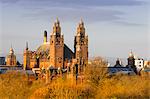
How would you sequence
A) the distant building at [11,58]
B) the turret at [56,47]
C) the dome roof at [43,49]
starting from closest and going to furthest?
the turret at [56,47] → the dome roof at [43,49] → the distant building at [11,58]

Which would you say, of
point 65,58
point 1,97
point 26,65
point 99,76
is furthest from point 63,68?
point 1,97

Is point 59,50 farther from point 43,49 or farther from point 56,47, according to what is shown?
point 43,49

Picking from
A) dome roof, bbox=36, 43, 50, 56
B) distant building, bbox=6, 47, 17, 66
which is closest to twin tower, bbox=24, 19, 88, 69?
dome roof, bbox=36, 43, 50, 56

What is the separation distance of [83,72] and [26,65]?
19847mm

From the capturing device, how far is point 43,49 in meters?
75.8

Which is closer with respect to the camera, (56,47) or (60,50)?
(56,47)

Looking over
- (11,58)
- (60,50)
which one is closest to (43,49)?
(60,50)

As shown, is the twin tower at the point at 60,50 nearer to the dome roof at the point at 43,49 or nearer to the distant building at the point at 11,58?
the dome roof at the point at 43,49

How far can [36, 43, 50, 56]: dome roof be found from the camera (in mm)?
74506

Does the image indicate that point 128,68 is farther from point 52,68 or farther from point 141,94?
point 141,94

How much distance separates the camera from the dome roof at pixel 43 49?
244 feet

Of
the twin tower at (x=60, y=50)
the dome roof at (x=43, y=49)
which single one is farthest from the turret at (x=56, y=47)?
the dome roof at (x=43, y=49)

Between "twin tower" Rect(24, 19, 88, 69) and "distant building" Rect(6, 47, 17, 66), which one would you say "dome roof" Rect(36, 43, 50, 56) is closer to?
"twin tower" Rect(24, 19, 88, 69)

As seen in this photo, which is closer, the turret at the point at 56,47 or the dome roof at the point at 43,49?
the turret at the point at 56,47
